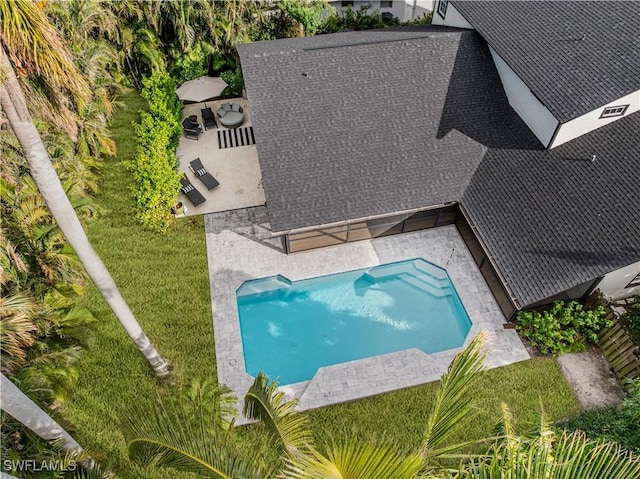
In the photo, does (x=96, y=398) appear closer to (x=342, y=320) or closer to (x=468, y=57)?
(x=342, y=320)

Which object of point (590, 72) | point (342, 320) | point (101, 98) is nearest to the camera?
point (590, 72)

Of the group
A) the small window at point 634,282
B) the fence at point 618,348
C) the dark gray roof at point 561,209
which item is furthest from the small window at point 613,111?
the fence at point 618,348

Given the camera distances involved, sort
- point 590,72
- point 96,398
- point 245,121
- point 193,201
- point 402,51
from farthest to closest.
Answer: point 245,121 < point 193,201 < point 402,51 < point 590,72 < point 96,398

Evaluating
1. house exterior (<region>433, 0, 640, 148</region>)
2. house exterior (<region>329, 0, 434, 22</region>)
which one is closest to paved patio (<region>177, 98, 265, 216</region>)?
house exterior (<region>433, 0, 640, 148</region>)

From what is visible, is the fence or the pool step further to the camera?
the pool step

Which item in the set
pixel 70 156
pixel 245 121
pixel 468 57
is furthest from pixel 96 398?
pixel 468 57

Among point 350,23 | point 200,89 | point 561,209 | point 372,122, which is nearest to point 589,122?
point 561,209

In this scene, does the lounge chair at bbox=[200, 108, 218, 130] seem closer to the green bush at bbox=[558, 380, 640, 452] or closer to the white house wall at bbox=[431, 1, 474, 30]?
the white house wall at bbox=[431, 1, 474, 30]

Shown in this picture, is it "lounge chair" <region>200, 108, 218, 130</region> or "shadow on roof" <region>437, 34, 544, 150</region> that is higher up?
"shadow on roof" <region>437, 34, 544, 150</region>
